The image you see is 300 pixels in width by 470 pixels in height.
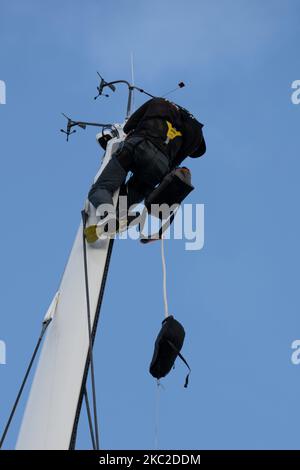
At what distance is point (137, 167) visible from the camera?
8.42 meters

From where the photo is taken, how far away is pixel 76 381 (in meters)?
6.79

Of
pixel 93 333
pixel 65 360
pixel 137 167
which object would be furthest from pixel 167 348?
pixel 137 167

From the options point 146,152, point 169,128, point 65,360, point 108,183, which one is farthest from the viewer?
point 169,128

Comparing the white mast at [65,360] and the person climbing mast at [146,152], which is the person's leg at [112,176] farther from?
the white mast at [65,360]

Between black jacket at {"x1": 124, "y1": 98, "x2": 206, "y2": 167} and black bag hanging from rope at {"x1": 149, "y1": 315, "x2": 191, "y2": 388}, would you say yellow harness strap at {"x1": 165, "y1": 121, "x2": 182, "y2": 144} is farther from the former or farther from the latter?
black bag hanging from rope at {"x1": 149, "y1": 315, "x2": 191, "y2": 388}

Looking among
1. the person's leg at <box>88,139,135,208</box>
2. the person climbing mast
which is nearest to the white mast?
the person climbing mast

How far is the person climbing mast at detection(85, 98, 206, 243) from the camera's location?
798 cm

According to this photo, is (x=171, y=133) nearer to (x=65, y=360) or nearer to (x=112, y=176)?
(x=112, y=176)

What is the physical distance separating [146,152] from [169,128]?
2.08 ft

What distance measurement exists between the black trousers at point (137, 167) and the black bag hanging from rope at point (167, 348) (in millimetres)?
1419

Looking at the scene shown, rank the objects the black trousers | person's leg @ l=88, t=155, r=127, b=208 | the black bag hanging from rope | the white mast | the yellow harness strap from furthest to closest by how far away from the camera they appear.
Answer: the yellow harness strap
the black trousers
person's leg @ l=88, t=155, r=127, b=208
the black bag hanging from rope
the white mast

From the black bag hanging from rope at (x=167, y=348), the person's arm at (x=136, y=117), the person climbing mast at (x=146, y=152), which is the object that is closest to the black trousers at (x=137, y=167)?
the person climbing mast at (x=146, y=152)

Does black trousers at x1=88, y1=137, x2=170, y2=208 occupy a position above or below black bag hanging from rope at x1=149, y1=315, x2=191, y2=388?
above
